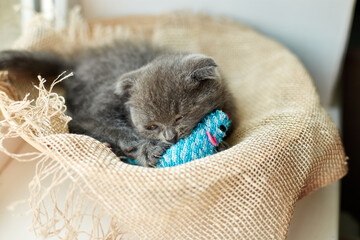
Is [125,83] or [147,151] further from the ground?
[125,83]

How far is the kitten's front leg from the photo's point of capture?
4.91ft

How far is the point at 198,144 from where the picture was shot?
1.45 metres

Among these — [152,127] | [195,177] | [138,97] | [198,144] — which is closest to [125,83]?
[138,97]

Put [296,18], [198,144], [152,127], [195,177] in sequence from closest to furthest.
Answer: [195,177]
[198,144]
[152,127]
[296,18]

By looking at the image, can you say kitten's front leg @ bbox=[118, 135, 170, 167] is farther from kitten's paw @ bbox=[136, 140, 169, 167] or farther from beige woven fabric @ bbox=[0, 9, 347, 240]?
beige woven fabric @ bbox=[0, 9, 347, 240]

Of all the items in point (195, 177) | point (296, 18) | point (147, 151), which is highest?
point (296, 18)

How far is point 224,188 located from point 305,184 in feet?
1.26

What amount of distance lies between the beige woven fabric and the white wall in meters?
0.59

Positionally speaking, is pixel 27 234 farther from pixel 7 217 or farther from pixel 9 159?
pixel 9 159

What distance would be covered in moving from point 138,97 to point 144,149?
0.72 ft

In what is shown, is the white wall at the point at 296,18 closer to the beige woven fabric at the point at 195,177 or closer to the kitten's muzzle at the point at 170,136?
the beige woven fabric at the point at 195,177

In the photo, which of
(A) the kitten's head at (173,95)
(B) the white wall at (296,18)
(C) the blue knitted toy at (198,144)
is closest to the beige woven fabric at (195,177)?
(C) the blue knitted toy at (198,144)

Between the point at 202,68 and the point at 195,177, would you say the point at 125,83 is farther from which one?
the point at 195,177

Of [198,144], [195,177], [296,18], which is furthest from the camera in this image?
[296,18]
